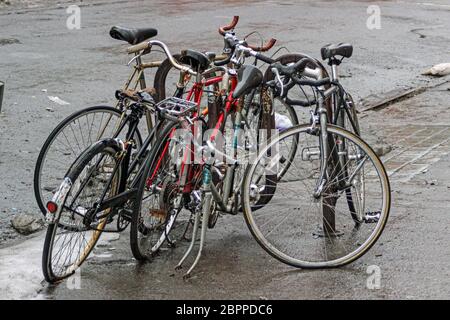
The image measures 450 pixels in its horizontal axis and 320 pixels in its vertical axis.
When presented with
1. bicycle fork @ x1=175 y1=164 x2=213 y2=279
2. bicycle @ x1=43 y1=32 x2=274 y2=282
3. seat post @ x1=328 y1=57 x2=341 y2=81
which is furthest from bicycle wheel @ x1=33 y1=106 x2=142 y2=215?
seat post @ x1=328 y1=57 x2=341 y2=81

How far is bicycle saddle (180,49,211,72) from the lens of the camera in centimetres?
536

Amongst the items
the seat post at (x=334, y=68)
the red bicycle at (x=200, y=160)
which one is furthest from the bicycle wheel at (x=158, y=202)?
the seat post at (x=334, y=68)

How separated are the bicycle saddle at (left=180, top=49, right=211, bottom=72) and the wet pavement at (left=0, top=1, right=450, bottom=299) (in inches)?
44.9

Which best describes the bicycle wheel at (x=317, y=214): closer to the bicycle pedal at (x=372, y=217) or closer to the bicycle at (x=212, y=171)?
the bicycle pedal at (x=372, y=217)

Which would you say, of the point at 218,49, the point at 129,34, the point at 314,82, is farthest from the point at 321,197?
the point at 218,49

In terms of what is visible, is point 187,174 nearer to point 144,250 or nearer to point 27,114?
point 144,250

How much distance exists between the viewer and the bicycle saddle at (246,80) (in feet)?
17.3

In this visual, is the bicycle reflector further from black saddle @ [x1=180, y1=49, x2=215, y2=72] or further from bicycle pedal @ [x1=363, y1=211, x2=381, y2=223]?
bicycle pedal @ [x1=363, y1=211, x2=381, y2=223]

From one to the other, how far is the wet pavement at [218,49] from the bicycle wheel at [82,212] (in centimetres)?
12

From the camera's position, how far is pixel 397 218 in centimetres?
619

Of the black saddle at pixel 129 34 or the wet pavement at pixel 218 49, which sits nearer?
the wet pavement at pixel 218 49

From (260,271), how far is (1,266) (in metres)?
1.52

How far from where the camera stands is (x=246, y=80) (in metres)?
5.30

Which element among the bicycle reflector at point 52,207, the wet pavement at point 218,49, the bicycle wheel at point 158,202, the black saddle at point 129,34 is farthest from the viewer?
the black saddle at point 129,34
